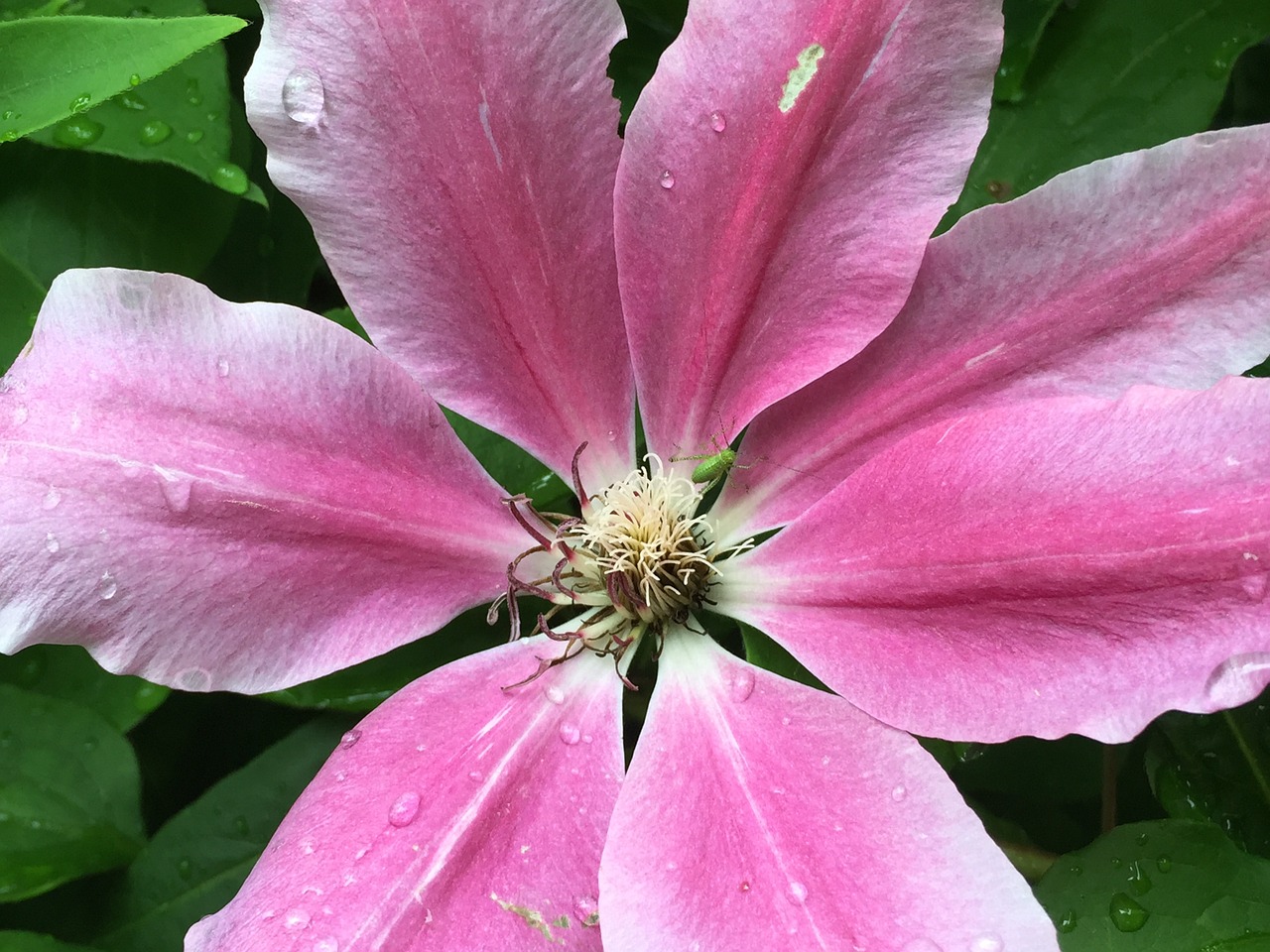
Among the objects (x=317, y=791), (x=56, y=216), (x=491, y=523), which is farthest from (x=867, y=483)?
(x=56, y=216)

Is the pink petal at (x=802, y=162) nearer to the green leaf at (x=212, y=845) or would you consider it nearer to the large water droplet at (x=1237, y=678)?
the large water droplet at (x=1237, y=678)

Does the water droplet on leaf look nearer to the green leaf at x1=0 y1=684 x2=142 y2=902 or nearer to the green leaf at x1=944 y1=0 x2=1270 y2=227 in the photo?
the green leaf at x1=0 y1=684 x2=142 y2=902

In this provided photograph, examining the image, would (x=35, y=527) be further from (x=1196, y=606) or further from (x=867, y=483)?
(x=1196, y=606)

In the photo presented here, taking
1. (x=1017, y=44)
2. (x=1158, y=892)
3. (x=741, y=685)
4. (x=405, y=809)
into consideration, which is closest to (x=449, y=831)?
(x=405, y=809)

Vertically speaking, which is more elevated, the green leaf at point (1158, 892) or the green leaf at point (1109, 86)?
the green leaf at point (1109, 86)

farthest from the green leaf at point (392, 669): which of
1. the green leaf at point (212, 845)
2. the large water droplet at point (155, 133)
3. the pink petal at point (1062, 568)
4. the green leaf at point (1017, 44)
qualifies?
the green leaf at point (1017, 44)

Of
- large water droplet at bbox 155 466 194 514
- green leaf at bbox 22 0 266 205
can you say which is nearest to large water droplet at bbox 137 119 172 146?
green leaf at bbox 22 0 266 205

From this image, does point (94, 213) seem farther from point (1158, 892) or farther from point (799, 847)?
point (1158, 892)
